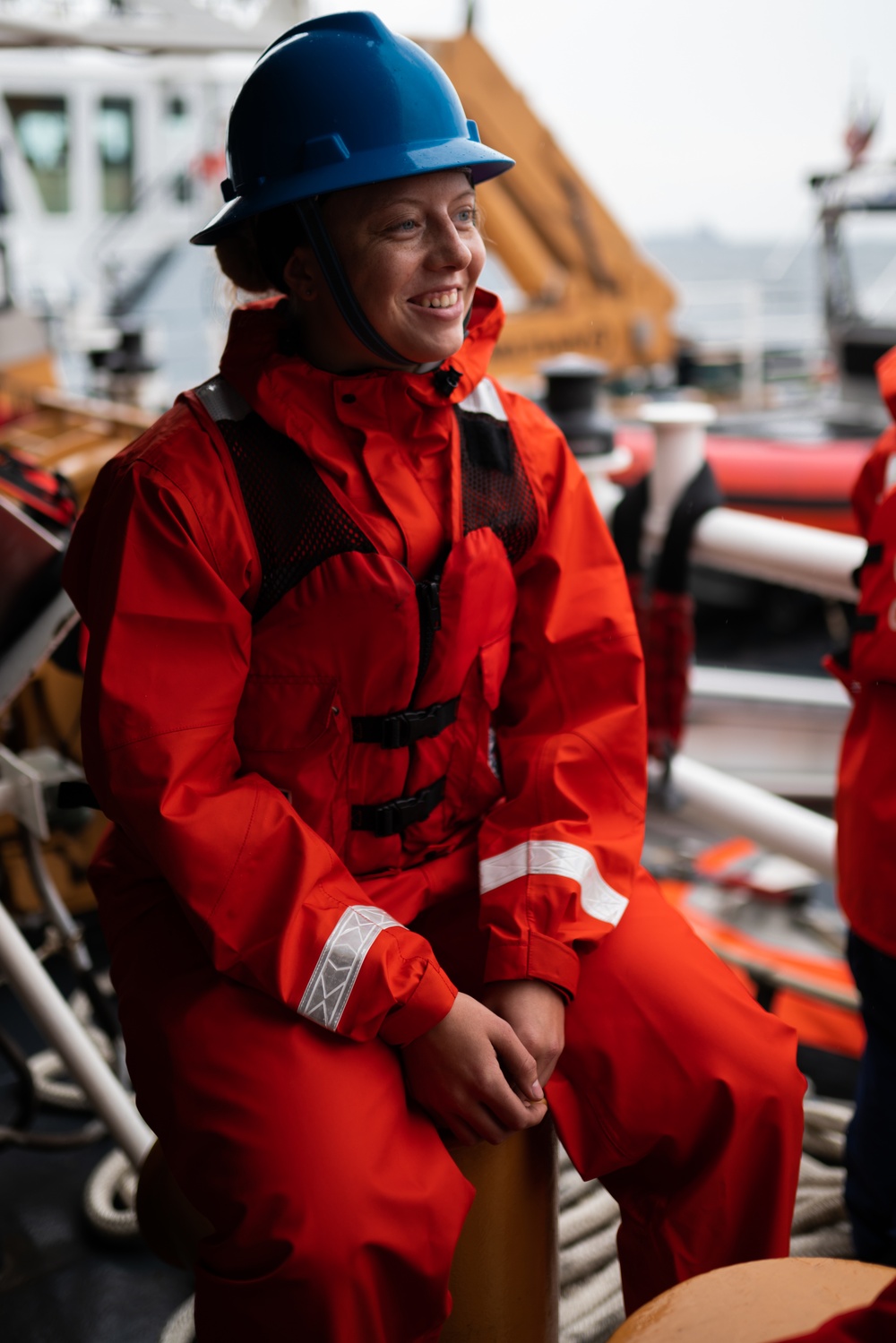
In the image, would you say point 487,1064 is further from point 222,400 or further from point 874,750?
point 222,400

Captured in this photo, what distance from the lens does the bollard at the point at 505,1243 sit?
3.67ft

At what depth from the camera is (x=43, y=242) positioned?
1886cm

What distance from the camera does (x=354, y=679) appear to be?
4.01 feet

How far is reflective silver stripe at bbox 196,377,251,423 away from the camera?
4.05 feet

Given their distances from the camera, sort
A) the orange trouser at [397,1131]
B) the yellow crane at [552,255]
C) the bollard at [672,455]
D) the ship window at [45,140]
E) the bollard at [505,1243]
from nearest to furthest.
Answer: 1. the orange trouser at [397,1131]
2. the bollard at [505,1243]
3. the bollard at [672,455]
4. the yellow crane at [552,255]
5. the ship window at [45,140]

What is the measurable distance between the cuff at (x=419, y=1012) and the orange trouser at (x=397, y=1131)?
0.10 feet

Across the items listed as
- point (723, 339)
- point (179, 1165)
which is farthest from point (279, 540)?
point (723, 339)

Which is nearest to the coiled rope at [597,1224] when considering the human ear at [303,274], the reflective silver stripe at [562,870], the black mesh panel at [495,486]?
the reflective silver stripe at [562,870]

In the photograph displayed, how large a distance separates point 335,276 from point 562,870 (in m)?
0.63

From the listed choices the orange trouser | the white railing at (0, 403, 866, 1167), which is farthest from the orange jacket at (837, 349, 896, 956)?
the white railing at (0, 403, 866, 1167)

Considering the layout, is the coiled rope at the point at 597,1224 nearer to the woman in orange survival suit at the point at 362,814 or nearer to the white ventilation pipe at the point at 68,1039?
the white ventilation pipe at the point at 68,1039

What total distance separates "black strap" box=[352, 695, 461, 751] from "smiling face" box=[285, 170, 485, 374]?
36 centimetres

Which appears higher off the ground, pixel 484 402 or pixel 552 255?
pixel 484 402

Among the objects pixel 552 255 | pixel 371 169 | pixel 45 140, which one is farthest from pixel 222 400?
pixel 45 140
